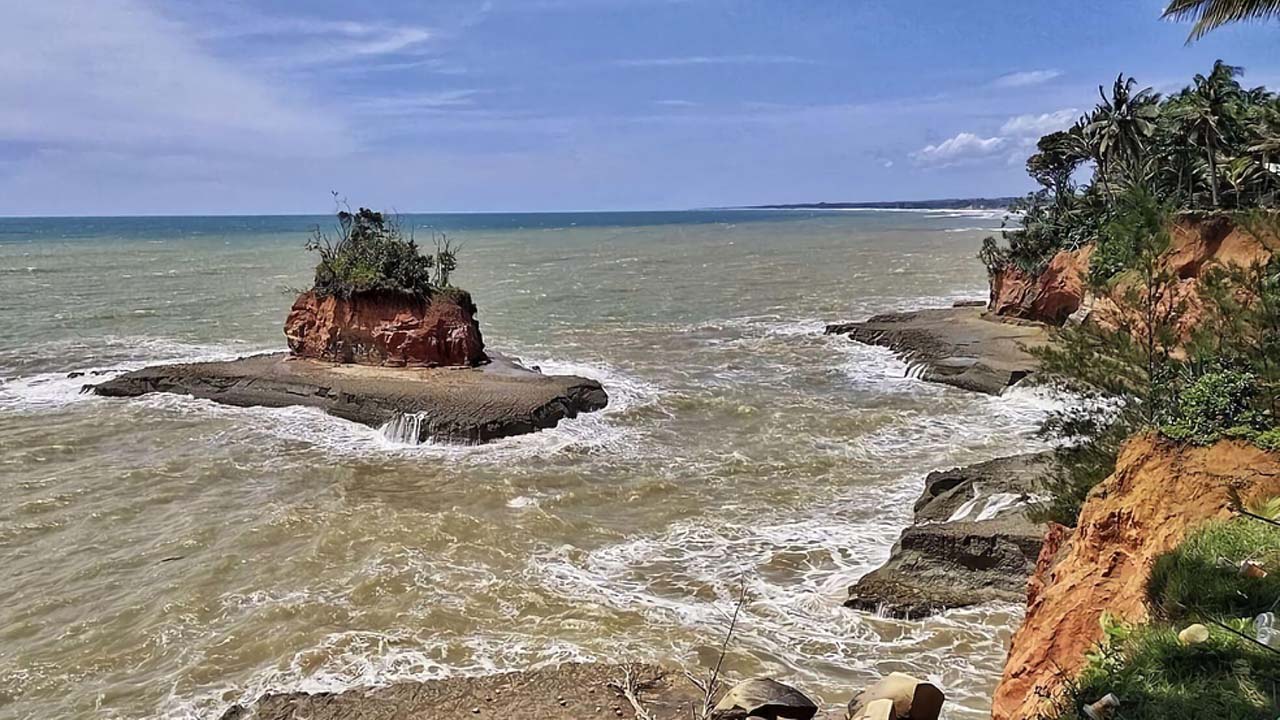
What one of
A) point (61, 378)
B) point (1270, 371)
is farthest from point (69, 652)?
point (61, 378)

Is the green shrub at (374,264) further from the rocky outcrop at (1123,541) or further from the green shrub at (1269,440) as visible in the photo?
the green shrub at (1269,440)

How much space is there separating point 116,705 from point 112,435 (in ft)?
43.1

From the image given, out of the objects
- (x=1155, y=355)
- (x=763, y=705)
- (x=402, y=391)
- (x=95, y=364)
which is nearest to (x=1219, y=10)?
→ (x=1155, y=355)

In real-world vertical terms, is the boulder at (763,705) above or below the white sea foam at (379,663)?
above

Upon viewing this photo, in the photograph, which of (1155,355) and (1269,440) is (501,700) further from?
(1155,355)

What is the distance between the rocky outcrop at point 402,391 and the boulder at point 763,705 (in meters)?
12.9

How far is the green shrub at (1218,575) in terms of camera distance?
6.33m

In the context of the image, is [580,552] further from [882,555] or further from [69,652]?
[69,652]

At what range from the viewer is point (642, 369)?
2936 centimetres

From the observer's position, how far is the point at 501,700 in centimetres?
918

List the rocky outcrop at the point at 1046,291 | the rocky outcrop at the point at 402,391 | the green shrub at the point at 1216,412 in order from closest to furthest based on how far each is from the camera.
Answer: the green shrub at the point at 1216,412 → the rocky outcrop at the point at 402,391 → the rocky outcrop at the point at 1046,291

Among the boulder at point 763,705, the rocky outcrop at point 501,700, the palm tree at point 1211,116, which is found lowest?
the rocky outcrop at point 501,700

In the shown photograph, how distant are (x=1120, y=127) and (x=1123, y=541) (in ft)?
115

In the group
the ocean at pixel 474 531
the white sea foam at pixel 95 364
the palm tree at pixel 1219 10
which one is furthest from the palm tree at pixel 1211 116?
the white sea foam at pixel 95 364
